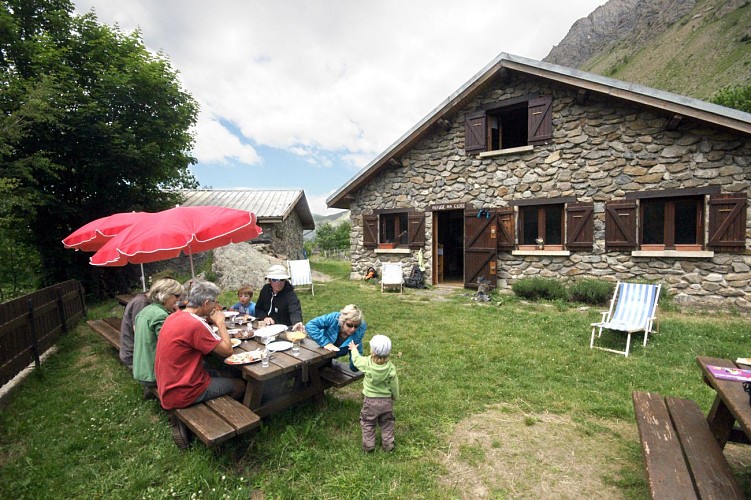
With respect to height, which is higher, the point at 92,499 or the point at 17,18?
the point at 17,18

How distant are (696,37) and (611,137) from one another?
59.5 m

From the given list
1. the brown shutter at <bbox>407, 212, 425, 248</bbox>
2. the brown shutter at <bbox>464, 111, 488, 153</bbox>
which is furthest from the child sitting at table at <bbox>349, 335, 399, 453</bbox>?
the brown shutter at <bbox>464, 111, 488, 153</bbox>

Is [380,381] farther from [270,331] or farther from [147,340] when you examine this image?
[147,340]

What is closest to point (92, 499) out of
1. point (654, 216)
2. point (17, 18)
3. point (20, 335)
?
point (20, 335)

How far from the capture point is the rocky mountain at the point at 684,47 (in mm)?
35531

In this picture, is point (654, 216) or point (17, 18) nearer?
point (654, 216)

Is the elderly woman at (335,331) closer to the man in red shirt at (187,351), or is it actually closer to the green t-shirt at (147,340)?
the man in red shirt at (187,351)

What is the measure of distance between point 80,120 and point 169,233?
338 inches

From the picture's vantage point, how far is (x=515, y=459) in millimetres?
2803

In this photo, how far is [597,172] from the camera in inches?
332

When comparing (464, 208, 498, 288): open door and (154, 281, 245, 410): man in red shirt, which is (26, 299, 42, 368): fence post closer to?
(154, 281, 245, 410): man in red shirt

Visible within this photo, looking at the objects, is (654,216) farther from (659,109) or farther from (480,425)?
(480,425)

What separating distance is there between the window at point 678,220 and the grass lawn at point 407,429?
8.70 ft

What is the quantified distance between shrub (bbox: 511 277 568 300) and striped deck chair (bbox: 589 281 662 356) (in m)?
2.30
